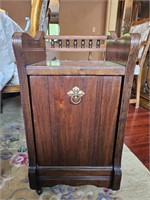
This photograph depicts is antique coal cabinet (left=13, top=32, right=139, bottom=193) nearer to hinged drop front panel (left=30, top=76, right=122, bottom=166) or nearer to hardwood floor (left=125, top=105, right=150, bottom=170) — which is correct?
hinged drop front panel (left=30, top=76, right=122, bottom=166)

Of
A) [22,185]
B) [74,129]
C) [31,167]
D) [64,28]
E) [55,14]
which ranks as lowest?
[22,185]

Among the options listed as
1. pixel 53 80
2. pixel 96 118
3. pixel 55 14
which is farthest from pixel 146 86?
pixel 55 14

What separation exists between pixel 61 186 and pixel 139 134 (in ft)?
2.45

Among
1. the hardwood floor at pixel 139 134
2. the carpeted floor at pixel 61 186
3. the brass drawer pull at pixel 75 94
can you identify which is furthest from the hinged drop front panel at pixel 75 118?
the hardwood floor at pixel 139 134

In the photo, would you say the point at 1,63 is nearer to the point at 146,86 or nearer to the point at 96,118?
the point at 96,118

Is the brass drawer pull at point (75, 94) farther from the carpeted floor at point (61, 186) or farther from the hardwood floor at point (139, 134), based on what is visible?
the hardwood floor at point (139, 134)

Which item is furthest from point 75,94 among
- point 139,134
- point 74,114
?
point 139,134

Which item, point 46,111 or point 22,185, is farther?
point 22,185

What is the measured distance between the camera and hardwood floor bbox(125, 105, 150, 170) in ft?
3.29

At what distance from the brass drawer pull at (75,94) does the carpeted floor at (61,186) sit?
0.42 m

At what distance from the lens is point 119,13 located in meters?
3.51

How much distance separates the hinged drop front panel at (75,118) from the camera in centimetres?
55

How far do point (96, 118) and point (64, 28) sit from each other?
3388 millimetres

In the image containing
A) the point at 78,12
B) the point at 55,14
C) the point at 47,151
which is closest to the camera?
the point at 47,151
